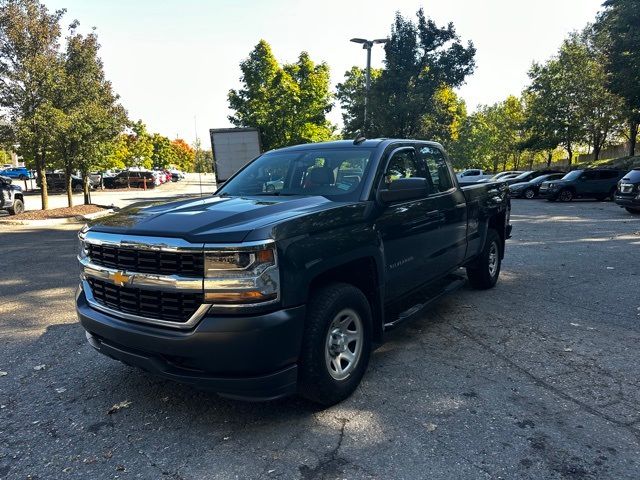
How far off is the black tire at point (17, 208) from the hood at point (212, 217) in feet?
51.7

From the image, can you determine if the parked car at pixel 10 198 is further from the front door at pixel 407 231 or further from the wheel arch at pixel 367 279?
the wheel arch at pixel 367 279

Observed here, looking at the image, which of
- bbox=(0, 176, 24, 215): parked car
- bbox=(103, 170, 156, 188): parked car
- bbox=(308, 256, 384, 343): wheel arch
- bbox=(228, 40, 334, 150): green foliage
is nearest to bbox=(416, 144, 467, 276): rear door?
bbox=(308, 256, 384, 343): wheel arch

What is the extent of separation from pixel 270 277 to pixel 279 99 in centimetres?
2827

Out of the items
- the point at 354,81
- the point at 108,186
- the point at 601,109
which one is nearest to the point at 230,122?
the point at 354,81

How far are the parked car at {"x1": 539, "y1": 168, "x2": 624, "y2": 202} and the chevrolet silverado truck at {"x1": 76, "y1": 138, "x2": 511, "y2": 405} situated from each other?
21.7 meters

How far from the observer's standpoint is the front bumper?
Answer: 103 inches

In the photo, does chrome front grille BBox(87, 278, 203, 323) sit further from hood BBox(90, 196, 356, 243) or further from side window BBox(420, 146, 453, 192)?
side window BBox(420, 146, 453, 192)

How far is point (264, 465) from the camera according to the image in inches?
104

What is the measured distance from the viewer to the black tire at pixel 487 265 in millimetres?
6117

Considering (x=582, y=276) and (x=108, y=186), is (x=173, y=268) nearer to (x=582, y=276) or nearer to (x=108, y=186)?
(x=582, y=276)

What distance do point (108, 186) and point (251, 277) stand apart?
43.9 metres

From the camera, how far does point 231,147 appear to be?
63.2 feet

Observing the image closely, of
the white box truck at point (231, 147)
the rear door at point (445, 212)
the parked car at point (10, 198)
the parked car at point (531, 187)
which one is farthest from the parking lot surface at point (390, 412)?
the parked car at point (531, 187)

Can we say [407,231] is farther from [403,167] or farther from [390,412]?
[390,412]
